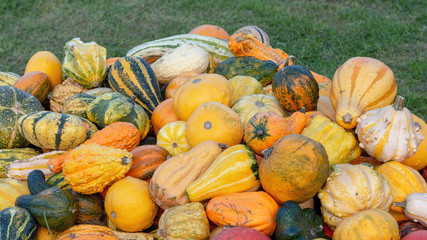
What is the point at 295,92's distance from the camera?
10.7ft

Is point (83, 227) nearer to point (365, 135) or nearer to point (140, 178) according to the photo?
point (140, 178)

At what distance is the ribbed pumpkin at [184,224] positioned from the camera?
2.41 meters

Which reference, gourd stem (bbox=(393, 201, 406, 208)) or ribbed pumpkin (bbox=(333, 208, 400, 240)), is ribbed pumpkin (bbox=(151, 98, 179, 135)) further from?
gourd stem (bbox=(393, 201, 406, 208))

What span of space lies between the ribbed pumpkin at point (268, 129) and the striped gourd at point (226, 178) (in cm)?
18

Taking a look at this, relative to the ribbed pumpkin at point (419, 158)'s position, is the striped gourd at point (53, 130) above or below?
above

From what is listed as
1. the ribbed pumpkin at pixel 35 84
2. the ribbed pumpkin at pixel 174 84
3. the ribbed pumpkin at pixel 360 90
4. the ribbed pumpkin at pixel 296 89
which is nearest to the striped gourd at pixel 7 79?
the ribbed pumpkin at pixel 35 84

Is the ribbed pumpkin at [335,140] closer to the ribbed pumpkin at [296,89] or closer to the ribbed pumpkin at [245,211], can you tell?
the ribbed pumpkin at [296,89]

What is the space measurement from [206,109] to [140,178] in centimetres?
76

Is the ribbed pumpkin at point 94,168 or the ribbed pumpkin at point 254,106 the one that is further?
the ribbed pumpkin at point 254,106

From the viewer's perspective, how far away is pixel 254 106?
3.44 metres

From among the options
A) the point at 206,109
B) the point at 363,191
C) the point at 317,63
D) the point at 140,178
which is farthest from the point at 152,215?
the point at 317,63

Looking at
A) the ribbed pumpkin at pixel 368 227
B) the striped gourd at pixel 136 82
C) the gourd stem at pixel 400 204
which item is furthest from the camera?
the striped gourd at pixel 136 82

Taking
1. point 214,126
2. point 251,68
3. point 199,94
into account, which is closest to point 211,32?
point 251,68

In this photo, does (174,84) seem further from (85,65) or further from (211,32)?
(211,32)
